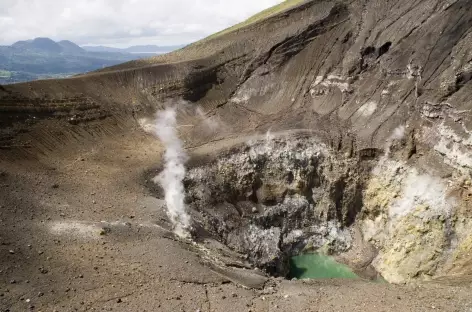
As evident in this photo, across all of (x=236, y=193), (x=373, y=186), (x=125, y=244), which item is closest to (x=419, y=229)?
(x=373, y=186)

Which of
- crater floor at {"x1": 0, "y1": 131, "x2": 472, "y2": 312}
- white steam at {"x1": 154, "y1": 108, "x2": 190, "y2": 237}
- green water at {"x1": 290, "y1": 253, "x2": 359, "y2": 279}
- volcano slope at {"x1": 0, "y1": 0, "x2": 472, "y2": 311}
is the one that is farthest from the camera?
green water at {"x1": 290, "y1": 253, "x2": 359, "y2": 279}

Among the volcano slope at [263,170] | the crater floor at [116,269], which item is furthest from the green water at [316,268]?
the crater floor at [116,269]

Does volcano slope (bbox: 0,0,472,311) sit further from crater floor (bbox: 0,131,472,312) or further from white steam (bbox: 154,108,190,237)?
white steam (bbox: 154,108,190,237)

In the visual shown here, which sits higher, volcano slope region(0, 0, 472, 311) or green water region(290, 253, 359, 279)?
volcano slope region(0, 0, 472, 311)

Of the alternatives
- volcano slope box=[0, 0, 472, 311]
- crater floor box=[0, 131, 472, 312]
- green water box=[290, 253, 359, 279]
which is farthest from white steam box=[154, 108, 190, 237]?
green water box=[290, 253, 359, 279]

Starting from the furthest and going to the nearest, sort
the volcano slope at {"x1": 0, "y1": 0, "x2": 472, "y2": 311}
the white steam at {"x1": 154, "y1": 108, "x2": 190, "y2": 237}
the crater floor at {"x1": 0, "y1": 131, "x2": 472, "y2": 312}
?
the white steam at {"x1": 154, "y1": 108, "x2": 190, "y2": 237}, the volcano slope at {"x1": 0, "y1": 0, "x2": 472, "y2": 311}, the crater floor at {"x1": 0, "y1": 131, "x2": 472, "y2": 312}

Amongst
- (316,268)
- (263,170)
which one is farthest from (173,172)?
(316,268)

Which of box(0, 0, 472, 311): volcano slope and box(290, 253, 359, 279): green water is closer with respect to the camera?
box(0, 0, 472, 311): volcano slope

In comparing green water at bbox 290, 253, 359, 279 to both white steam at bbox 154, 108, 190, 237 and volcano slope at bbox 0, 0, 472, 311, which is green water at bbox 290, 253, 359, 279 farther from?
white steam at bbox 154, 108, 190, 237
